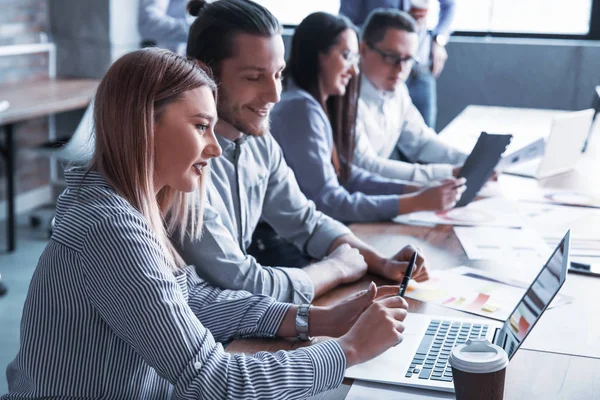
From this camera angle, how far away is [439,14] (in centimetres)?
473

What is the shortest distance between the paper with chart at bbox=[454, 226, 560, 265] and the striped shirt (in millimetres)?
778

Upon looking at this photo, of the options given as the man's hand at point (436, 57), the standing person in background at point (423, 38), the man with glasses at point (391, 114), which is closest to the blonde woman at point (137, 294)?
the man with glasses at point (391, 114)

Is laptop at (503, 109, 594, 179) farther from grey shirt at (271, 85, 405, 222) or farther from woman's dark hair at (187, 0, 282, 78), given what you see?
woman's dark hair at (187, 0, 282, 78)

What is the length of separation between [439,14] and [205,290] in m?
3.61

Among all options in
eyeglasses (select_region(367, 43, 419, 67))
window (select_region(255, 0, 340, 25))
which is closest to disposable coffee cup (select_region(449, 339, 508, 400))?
eyeglasses (select_region(367, 43, 419, 67))

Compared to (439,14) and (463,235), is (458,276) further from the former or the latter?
(439,14)

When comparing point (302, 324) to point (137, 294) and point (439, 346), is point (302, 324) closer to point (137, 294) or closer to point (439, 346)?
point (439, 346)

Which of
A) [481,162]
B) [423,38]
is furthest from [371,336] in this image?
[423,38]

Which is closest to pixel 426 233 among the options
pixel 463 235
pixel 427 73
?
pixel 463 235

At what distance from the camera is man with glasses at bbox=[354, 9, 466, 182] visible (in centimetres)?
281

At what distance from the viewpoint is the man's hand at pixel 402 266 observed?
1717 mm

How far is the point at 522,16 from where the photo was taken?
17.0 ft

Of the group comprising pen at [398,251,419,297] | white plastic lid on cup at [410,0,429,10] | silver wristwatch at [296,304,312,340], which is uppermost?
white plastic lid on cup at [410,0,429,10]

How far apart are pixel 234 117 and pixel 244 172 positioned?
5.9 inches
